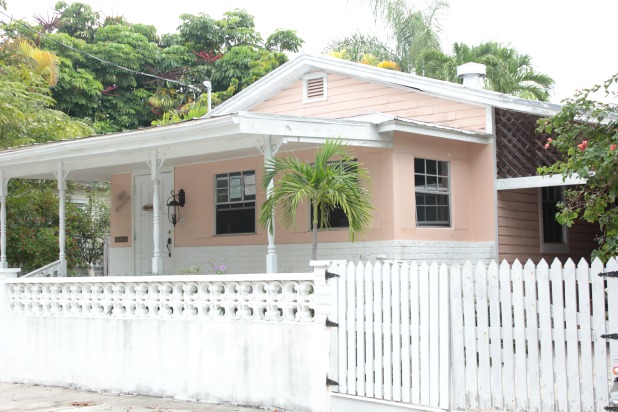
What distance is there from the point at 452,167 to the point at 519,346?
6554mm

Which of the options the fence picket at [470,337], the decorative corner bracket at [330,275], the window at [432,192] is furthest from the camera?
the window at [432,192]

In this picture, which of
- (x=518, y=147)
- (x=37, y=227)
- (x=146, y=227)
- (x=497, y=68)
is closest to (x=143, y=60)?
(x=497, y=68)

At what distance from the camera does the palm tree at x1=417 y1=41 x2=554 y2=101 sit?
973 inches

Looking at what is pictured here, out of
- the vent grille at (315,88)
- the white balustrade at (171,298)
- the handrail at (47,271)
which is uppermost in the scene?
the vent grille at (315,88)

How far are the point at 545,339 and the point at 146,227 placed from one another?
10.3 meters

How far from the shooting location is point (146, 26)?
139 feet

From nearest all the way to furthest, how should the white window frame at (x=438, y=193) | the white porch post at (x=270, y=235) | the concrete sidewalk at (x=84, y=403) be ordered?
1. the concrete sidewalk at (x=84, y=403)
2. the white porch post at (x=270, y=235)
3. the white window frame at (x=438, y=193)

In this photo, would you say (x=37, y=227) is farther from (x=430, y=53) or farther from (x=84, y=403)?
(x=430, y=53)

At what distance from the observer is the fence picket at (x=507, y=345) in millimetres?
7461

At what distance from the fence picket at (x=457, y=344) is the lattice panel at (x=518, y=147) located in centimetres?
629

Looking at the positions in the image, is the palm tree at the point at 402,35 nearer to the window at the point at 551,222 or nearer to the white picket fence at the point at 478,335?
the window at the point at 551,222

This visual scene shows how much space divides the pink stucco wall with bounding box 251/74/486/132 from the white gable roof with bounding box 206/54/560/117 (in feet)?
0.45

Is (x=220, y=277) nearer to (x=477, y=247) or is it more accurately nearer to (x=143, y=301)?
(x=143, y=301)

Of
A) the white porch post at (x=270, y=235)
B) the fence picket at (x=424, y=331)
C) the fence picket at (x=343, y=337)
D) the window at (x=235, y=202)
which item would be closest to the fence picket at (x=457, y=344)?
the fence picket at (x=424, y=331)
